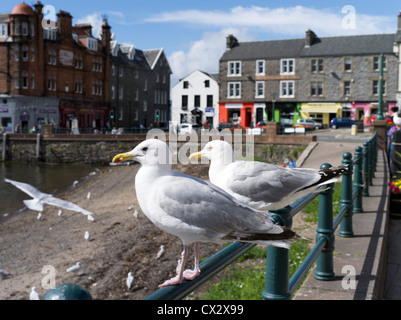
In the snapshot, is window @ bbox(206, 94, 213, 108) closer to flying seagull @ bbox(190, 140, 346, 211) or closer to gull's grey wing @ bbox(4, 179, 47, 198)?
gull's grey wing @ bbox(4, 179, 47, 198)

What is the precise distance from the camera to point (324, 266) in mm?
4520

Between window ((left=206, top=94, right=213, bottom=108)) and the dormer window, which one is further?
window ((left=206, top=94, right=213, bottom=108))

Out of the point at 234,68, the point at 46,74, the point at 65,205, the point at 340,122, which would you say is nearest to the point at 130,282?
the point at 65,205

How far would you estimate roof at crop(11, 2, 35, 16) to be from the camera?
159 feet

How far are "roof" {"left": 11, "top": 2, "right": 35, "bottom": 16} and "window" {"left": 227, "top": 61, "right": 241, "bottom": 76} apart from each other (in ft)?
75.2

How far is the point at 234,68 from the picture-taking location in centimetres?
5594

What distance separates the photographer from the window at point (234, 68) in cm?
5581

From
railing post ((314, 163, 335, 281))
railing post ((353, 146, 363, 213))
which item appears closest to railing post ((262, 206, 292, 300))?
railing post ((314, 163, 335, 281))

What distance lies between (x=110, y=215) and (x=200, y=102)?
132ft

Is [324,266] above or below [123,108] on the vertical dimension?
below

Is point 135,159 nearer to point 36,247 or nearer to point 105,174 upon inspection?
point 36,247

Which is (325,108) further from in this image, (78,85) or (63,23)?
(63,23)

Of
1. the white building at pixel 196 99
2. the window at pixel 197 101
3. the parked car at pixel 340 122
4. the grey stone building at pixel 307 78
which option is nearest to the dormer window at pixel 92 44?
the white building at pixel 196 99
